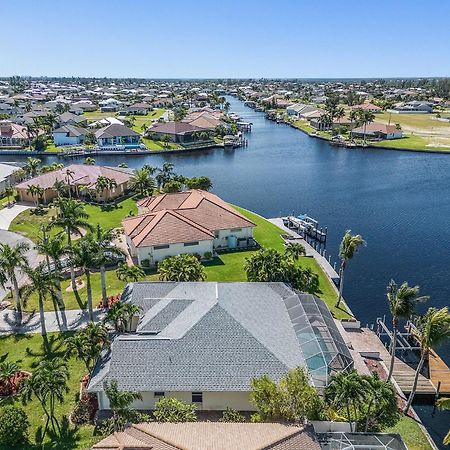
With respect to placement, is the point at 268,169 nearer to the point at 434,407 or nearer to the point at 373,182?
the point at 373,182

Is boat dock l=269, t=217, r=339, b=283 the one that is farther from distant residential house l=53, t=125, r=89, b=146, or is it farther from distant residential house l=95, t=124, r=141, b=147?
distant residential house l=53, t=125, r=89, b=146

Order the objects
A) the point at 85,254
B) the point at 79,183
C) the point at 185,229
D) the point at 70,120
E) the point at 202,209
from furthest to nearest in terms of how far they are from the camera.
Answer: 1. the point at 70,120
2. the point at 79,183
3. the point at 202,209
4. the point at 185,229
5. the point at 85,254

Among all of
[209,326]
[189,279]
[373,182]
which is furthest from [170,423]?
[373,182]

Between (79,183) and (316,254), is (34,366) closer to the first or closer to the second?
(316,254)

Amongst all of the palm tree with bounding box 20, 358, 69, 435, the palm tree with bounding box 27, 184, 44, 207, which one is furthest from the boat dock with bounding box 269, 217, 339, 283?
the palm tree with bounding box 27, 184, 44, 207

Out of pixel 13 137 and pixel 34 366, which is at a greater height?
pixel 13 137

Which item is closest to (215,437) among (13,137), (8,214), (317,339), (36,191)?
(317,339)

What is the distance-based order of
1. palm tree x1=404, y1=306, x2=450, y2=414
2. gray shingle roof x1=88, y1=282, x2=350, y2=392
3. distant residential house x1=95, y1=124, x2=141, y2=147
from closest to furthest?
palm tree x1=404, y1=306, x2=450, y2=414 → gray shingle roof x1=88, y1=282, x2=350, y2=392 → distant residential house x1=95, y1=124, x2=141, y2=147
